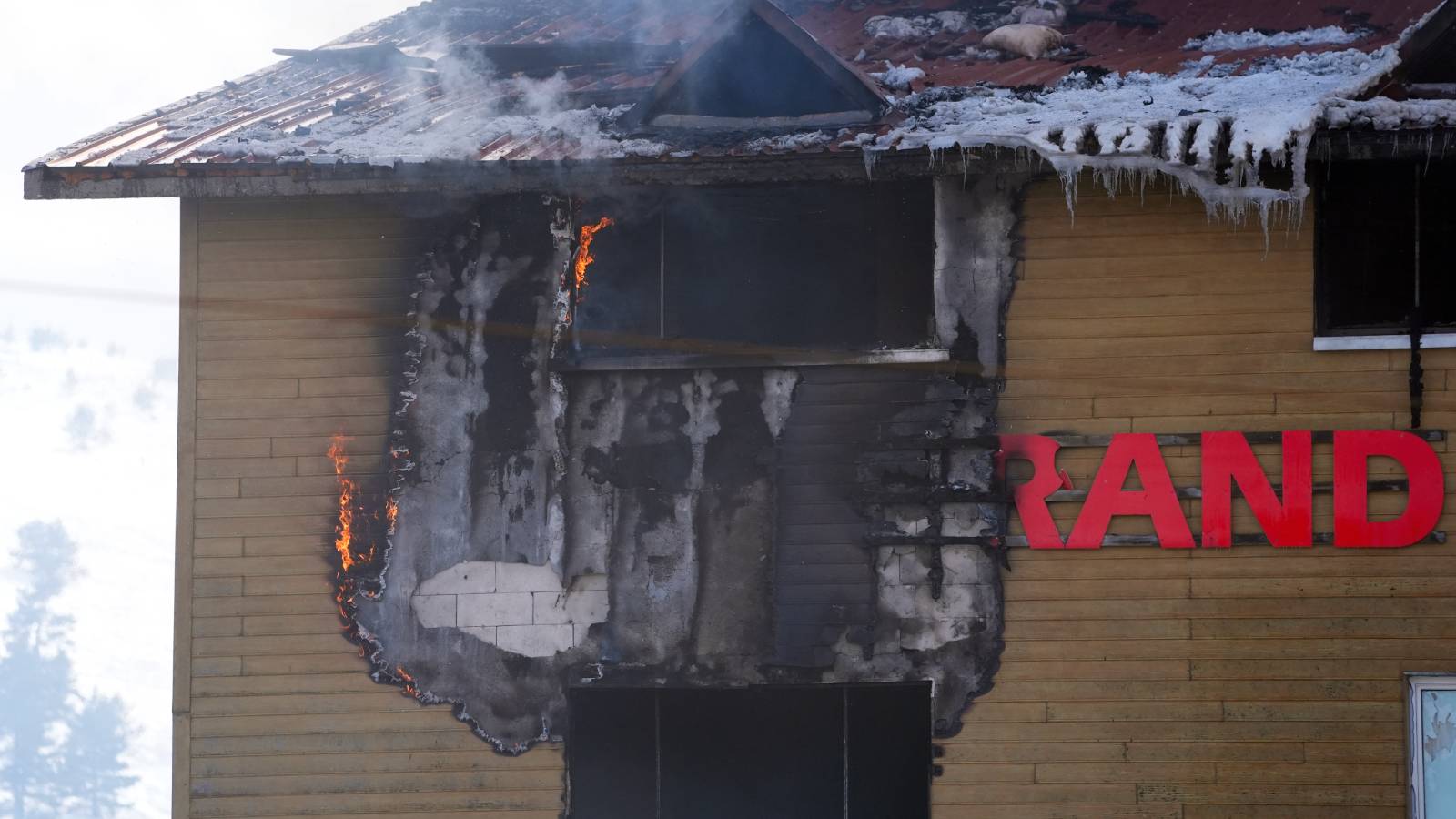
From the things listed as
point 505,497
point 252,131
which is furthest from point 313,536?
point 252,131

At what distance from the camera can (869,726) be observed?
8.95 meters

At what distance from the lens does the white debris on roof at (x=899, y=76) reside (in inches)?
375

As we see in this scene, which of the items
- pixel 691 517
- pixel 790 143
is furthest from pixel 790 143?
pixel 691 517

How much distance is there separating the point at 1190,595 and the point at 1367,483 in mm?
1199

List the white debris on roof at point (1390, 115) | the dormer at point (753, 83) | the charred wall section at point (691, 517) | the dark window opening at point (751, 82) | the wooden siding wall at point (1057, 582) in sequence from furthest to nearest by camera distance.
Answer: the dark window opening at point (751, 82) → the dormer at point (753, 83) → the charred wall section at point (691, 517) → the wooden siding wall at point (1057, 582) → the white debris on roof at point (1390, 115)

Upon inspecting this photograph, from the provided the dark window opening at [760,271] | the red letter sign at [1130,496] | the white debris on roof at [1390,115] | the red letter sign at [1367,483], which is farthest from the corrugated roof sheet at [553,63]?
the red letter sign at [1367,483]

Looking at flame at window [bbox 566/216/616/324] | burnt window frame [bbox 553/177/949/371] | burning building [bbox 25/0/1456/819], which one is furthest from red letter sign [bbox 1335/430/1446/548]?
flame at window [bbox 566/216/616/324]

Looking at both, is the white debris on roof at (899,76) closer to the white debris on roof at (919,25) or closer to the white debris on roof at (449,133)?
the white debris on roof at (919,25)

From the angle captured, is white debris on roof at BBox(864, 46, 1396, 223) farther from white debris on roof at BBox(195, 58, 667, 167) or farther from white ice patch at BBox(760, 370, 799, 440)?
white debris on roof at BBox(195, 58, 667, 167)

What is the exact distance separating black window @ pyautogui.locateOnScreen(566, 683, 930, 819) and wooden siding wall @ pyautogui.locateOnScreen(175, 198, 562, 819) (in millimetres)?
403

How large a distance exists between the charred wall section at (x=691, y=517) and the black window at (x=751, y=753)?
0.34 metres

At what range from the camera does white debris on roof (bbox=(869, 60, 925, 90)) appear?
31.2 feet

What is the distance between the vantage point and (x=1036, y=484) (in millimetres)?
8609

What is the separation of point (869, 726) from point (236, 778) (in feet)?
13.0
